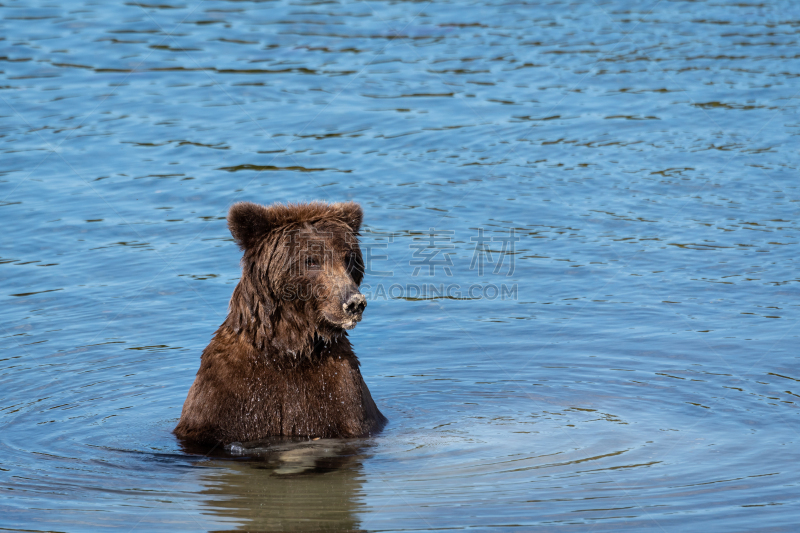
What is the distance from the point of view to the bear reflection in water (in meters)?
6.54

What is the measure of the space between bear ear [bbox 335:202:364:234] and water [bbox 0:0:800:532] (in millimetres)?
1683

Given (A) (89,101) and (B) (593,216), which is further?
(A) (89,101)

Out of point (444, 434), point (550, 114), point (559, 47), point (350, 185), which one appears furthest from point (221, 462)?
point (559, 47)

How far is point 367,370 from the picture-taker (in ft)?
32.3

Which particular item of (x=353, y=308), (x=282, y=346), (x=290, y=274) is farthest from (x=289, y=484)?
(x=290, y=274)

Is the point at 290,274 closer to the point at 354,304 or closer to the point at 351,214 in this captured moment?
the point at 354,304

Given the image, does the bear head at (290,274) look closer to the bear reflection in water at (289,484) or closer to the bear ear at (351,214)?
the bear ear at (351,214)

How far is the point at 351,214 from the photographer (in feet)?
25.6

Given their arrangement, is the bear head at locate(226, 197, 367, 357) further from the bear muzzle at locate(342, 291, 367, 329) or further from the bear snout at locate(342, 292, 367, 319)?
the bear snout at locate(342, 292, 367, 319)

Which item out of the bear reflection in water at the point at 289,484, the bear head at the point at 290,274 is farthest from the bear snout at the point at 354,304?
the bear reflection in water at the point at 289,484

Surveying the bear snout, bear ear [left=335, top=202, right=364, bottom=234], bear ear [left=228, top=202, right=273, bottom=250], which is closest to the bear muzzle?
the bear snout

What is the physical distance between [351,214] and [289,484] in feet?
6.83

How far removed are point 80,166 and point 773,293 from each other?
10.1 meters

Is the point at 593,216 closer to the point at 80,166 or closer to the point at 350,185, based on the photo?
the point at 350,185
